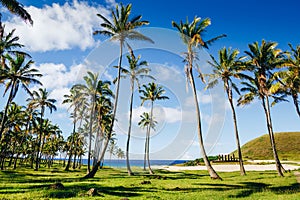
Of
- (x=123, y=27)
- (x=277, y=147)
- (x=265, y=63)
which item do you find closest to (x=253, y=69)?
(x=265, y=63)

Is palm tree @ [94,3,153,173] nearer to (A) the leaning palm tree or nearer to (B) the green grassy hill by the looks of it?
(A) the leaning palm tree

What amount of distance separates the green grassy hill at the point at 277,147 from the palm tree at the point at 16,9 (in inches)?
2770

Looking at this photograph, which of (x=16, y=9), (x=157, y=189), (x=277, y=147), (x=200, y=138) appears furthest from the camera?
(x=277, y=147)

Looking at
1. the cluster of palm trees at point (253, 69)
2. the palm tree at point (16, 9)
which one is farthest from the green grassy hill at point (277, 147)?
the palm tree at point (16, 9)

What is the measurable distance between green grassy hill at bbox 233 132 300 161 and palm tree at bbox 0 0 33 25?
70351mm

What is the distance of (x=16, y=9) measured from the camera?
18.3 meters

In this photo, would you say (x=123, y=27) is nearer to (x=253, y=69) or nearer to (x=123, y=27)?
(x=123, y=27)

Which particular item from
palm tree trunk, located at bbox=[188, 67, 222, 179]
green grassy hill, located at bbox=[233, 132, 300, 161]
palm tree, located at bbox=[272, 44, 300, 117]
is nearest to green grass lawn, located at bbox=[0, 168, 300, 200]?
palm tree trunk, located at bbox=[188, 67, 222, 179]

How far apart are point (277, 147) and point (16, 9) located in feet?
295

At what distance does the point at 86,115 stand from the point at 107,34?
27.7 metres

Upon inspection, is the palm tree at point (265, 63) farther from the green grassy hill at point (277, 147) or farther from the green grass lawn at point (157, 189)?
the green grassy hill at point (277, 147)

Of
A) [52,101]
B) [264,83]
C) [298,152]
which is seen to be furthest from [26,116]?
[298,152]

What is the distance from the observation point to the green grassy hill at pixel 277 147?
76375mm

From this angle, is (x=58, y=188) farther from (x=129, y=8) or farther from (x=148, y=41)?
(x=129, y=8)
